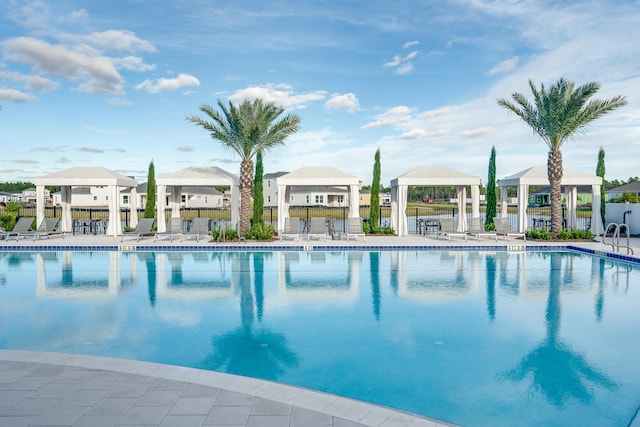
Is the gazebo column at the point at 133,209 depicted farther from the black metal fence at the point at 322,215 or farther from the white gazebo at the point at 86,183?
the black metal fence at the point at 322,215

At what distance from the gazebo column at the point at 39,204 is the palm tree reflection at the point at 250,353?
14821mm

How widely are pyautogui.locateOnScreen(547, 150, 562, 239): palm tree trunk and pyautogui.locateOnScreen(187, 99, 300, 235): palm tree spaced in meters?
10.1

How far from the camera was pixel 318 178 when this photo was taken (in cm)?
1761

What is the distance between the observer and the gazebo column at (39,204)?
18067 millimetres

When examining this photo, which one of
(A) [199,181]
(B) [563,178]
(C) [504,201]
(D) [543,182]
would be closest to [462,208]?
(C) [504,201]

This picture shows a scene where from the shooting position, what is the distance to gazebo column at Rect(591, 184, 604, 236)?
61.2ft

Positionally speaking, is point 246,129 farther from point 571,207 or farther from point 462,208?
point 571,207

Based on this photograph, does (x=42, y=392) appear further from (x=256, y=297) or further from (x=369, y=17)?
(x=369, y=17)

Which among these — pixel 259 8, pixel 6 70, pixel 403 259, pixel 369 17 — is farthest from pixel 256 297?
pixel 6 70

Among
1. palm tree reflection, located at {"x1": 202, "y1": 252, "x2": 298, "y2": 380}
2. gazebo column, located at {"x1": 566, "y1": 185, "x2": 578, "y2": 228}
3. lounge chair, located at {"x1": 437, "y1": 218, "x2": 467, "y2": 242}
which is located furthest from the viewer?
gazebo column, located at {"x1": 566, "y1": 185, "x2": 578, "y2": 228}

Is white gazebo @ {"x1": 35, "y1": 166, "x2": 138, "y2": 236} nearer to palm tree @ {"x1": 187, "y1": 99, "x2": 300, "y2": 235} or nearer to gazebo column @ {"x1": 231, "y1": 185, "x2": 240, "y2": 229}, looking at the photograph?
palm tree @ {"x1": 187, "y1": 99, "x2": 300, "y2": 235}

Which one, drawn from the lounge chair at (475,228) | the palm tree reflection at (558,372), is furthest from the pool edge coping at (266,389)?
the lounge chair at (475,228)

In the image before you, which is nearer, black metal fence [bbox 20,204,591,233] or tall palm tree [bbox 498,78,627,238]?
tall palm tree [bbox 498,78,627,238]

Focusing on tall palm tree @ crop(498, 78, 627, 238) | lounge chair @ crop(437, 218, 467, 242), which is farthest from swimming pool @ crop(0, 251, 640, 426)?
tall palm tree @ crop(498, 78, 627, 238)
